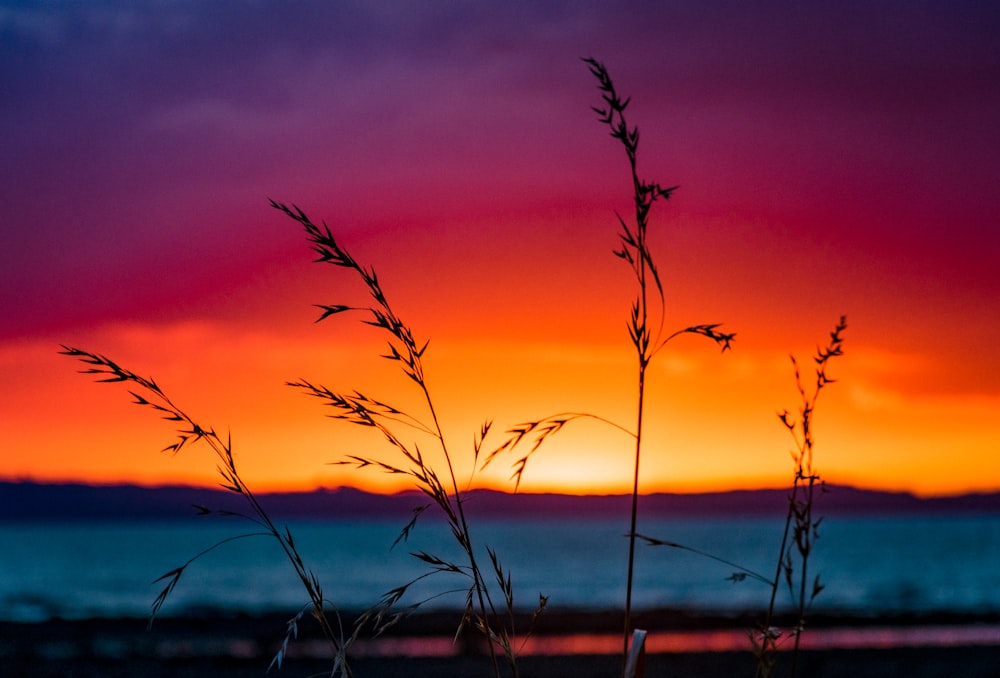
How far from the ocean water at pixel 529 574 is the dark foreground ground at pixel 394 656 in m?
5.99

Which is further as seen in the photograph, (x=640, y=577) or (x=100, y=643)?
(x=640, y=577)

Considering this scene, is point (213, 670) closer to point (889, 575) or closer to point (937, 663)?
point (937, 663)

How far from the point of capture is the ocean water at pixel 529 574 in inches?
1724

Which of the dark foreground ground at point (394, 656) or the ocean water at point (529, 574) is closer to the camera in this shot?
the dark foreground ground at point (394, 656)

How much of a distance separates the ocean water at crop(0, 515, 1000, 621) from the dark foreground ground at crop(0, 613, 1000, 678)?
599 centimetres

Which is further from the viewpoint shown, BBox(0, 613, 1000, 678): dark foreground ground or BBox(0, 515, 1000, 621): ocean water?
BBox(0, 515, 1000, 621): ocean water

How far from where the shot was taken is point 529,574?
64000 mm

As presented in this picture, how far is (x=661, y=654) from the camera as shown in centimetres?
2006

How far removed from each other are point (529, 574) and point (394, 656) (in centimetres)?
4446

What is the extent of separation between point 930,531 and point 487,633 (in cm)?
12458

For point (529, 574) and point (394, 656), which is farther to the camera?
point (529, 574)

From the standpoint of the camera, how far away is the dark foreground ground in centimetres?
1822

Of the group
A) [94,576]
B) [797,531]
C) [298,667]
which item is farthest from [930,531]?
[797,531]

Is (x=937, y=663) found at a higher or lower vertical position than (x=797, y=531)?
lower
